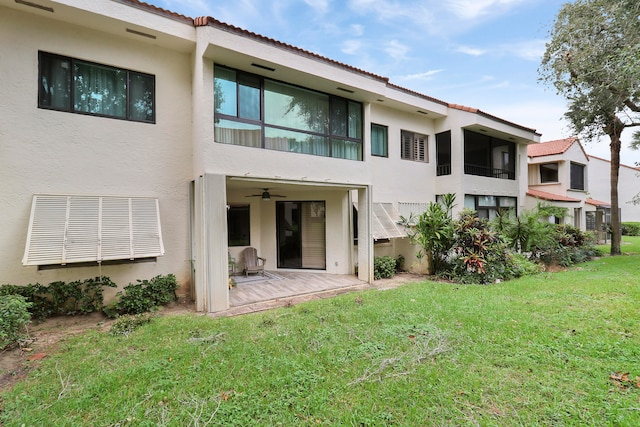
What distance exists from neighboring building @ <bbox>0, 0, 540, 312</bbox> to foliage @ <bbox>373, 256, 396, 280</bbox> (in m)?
0.91

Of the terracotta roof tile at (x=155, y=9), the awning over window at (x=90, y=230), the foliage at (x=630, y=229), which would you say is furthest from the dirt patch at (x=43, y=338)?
the foliage at (x=630, y=229)

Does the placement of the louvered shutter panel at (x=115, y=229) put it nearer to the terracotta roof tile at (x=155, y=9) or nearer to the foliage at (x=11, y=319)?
the foliage at (x=11, y=319)

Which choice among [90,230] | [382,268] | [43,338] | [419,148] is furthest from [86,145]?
[419,148]

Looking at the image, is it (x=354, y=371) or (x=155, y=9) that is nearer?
(x=354, y=371)

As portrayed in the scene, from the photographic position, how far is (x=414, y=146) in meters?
16.8

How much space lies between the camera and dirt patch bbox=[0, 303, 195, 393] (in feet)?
17.4

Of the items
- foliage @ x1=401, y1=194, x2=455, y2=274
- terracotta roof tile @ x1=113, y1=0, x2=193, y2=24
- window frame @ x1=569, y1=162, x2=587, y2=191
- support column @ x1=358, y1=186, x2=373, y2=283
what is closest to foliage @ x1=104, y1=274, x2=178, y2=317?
support column @ x1=358, y1=186, x2=373, y2=283

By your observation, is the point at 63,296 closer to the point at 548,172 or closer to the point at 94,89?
the point at 94,89

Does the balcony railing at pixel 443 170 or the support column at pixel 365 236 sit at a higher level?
the balcony railing at pixel 443 170

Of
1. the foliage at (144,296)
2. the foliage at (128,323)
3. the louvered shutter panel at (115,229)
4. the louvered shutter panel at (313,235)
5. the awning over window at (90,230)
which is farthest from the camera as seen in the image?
the louvered shutter panel at (313,235)

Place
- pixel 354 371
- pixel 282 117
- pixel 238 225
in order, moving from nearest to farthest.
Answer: pixel 354 371 → pixel 282 117 → pixel 238 225

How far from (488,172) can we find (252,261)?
1660cm

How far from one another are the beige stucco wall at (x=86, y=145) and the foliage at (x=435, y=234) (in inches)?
398

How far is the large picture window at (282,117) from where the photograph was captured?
9344mm
